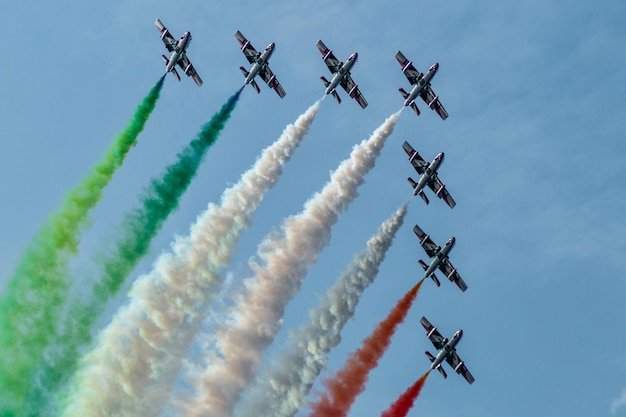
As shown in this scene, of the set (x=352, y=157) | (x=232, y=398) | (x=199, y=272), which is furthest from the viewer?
(x=352, y=157)

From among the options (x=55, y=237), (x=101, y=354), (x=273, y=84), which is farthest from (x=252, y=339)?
(x=273, y=84)

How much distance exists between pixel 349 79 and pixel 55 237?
86.2 ft

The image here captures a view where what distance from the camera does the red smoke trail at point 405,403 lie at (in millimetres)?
87750

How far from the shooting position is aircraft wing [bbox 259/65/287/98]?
95.6 metres

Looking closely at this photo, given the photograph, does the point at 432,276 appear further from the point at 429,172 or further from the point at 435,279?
the point at 429,172

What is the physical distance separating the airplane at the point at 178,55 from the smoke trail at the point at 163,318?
31.0 feet

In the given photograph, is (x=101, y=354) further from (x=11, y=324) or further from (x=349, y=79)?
(x=349, y=79)

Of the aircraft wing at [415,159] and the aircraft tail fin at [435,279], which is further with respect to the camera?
the aircraft wing at [415,159]

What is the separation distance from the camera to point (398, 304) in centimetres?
9112

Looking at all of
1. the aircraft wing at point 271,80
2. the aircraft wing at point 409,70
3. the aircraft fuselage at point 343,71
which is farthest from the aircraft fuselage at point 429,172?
the aircraft wing at point 271,80

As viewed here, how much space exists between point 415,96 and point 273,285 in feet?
66.5

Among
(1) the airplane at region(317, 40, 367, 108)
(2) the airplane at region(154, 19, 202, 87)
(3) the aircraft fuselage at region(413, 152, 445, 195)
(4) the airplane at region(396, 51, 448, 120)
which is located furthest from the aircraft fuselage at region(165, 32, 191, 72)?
(3) the aircraft fuselage at region(413, 152, 445, 195)

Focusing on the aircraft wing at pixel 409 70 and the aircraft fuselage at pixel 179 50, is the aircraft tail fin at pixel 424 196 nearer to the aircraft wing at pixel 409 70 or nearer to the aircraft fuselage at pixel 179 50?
the aircraft wing at pixel 409 70

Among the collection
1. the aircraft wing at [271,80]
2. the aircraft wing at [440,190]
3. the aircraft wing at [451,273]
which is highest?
the aircraft wing at [440,190]
